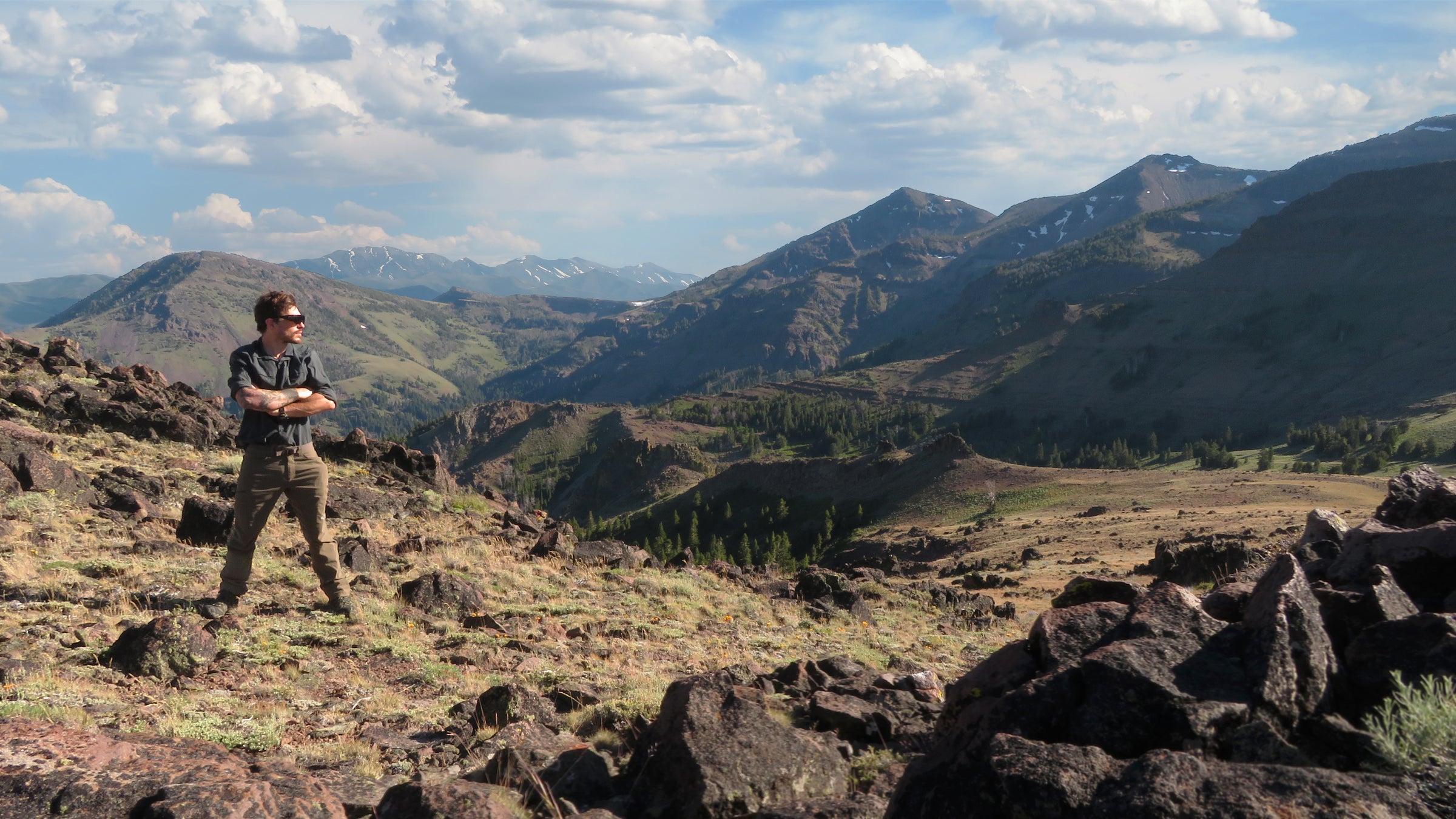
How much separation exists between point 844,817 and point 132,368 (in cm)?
3851

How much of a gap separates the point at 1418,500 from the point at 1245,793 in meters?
8.15

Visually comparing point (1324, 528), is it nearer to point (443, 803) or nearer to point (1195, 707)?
point (1195, 707)

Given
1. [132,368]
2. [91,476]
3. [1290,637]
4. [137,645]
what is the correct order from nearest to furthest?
[1290,637]
[137,645]
[91,476]
[132,368]

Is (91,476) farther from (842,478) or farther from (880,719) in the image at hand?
(842,478)

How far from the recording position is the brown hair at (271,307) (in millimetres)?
9594

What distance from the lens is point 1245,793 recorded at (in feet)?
12.5

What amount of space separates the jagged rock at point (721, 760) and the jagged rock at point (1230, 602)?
340 cm

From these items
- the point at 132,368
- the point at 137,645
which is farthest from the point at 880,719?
the point at 132,368

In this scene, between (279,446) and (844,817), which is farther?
(279,446)

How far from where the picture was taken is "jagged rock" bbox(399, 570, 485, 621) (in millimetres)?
11834

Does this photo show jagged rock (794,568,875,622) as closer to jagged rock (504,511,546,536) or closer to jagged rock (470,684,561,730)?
jagged rock (504,511,546,536)

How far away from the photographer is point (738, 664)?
994 cm

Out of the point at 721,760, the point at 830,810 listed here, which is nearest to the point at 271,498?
the point at 721,760

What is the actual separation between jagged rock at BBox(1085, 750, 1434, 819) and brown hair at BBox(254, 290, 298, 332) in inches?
378
